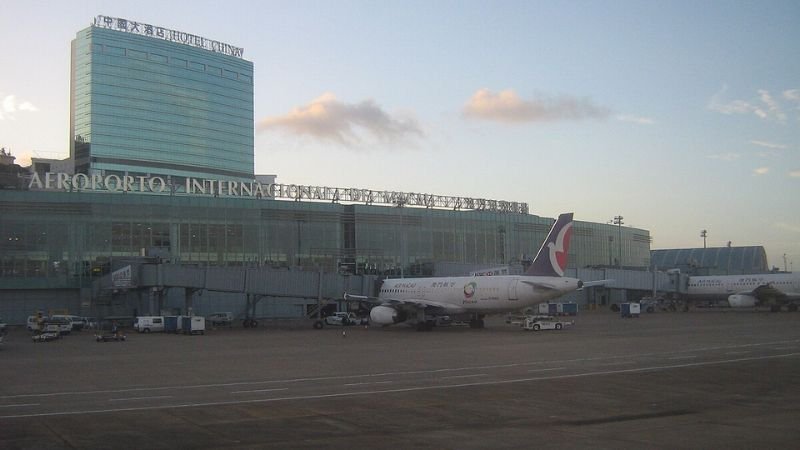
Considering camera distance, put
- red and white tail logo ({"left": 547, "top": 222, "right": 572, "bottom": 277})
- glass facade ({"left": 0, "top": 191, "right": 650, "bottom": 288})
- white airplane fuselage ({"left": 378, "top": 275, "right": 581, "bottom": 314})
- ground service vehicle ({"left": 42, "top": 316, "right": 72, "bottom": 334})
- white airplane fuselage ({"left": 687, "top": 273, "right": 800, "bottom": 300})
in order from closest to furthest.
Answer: white airplane fuselage ({"left": 378, "top": 275, "right": 581, "bottom": 314}) → red and white tail logo ({"left": 547, "top": 222, "right": 572, "bottom": 277}) → ground service vehicle ({"left": 42, "top": 316, "right": 72, "bottom": 334}) → glass facade ({"left": 0, "top": 191, "right": 650, "bottom": 288}) → white airplane fuselage ({"left": 687, "top": 273, "right": 800, "bottom": 300})

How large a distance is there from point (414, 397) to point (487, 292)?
118ft

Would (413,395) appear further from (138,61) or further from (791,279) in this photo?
(138,61)

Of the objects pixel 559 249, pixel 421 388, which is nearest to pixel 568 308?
pixel 559 249

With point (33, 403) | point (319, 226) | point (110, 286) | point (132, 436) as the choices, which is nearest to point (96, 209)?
point (110, 286)

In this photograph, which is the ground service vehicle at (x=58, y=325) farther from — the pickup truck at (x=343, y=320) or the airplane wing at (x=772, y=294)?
the airplane wing at (x=772, y=294)

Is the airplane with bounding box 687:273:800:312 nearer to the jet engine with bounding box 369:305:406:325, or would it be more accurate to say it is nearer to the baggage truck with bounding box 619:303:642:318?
the baggage truck with bounding box 619:303:642:318

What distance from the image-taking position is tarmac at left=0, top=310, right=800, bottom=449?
1588 cm

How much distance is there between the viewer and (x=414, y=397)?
21859 mm

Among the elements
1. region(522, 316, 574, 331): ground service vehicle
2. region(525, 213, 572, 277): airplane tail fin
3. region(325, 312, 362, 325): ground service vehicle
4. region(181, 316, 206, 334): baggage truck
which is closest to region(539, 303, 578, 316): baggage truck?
region(325, 312, 362, 325): ground service vehicle

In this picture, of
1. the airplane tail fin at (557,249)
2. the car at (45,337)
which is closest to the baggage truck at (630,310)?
the airplane tail fin at (557,249)

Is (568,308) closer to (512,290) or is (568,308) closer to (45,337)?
(512,290)

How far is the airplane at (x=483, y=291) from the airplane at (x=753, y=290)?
43860mm

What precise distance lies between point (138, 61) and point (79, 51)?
14103mm

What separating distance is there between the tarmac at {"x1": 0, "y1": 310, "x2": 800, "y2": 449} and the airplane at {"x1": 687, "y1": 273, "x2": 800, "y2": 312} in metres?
53.0
